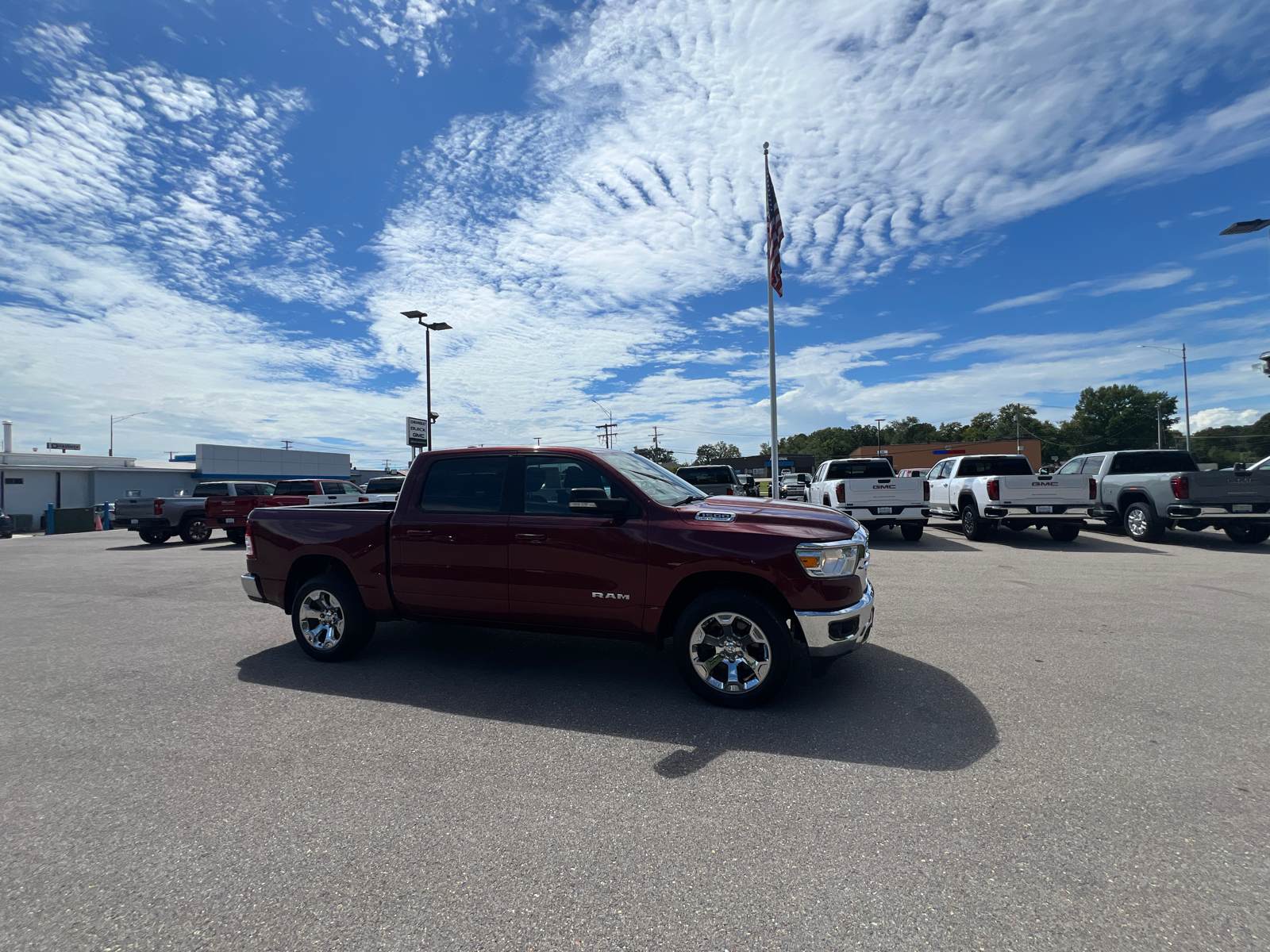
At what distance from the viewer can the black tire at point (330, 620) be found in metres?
5.51

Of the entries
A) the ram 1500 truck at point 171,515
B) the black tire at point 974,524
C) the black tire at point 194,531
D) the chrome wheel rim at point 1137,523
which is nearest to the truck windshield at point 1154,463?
the chrome wheel rim at point 1137,523

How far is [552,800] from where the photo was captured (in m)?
3.18

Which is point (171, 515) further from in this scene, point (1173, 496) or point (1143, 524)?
point (1173, 496)

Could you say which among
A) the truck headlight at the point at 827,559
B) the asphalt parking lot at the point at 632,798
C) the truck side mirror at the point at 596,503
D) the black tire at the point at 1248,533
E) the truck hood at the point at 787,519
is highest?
the truck side mirror at the point at 596,503

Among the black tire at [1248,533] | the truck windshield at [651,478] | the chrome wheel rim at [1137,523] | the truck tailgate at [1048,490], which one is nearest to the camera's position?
the truck windshield at [651,478]

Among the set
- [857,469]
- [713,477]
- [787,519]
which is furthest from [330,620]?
[857,469]

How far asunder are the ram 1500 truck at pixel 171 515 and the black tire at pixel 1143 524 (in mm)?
21038

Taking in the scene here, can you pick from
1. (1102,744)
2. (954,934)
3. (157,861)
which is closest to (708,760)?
(954,934)

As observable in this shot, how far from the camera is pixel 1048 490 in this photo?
510 inches

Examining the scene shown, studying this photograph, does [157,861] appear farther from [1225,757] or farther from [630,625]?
[1225,757]

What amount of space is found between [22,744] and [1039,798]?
18.6ft

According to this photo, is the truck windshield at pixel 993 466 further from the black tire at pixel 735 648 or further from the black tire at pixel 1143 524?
the black tire at pixel 735 648

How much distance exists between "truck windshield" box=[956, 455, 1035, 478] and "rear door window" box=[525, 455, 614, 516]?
13.2m

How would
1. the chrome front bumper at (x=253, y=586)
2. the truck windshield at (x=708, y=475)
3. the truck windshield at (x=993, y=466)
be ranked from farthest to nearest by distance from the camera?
the truck windshield at (x=708, y=475)
the truck windshield at (x=993, y=466)
the chrome front bumper at (x=253, y=586)
